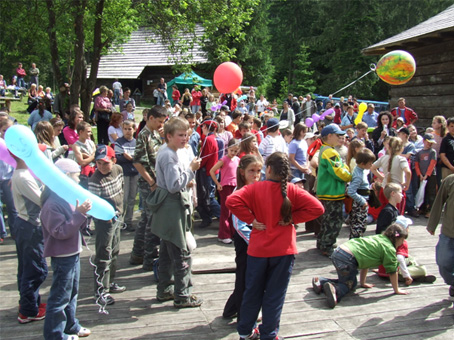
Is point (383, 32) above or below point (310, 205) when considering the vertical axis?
above

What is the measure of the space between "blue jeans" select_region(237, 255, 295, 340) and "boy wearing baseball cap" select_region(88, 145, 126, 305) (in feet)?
5.24

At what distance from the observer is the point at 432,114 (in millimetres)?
11641

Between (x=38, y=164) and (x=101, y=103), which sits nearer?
(x=38, y=164)

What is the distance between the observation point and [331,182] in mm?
5867

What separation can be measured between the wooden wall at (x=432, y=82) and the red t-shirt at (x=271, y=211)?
360 inches

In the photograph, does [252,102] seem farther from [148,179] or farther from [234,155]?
[148,179]

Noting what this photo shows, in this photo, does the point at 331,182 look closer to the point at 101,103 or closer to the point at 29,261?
the point at 29,261

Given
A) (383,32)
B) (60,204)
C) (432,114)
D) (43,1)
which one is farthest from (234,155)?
(383,32)

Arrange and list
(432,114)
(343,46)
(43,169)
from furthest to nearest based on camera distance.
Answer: (343,46) → (432,114) → (43,169)

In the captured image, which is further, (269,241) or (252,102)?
(252,102)

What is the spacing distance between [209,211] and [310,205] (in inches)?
162

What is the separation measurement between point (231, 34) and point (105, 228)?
990 cm

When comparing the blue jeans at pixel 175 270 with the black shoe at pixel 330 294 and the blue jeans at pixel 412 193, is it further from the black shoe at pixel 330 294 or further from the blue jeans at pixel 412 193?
the blue jeans at pixel 412 193

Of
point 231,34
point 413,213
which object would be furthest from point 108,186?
point 231,34
